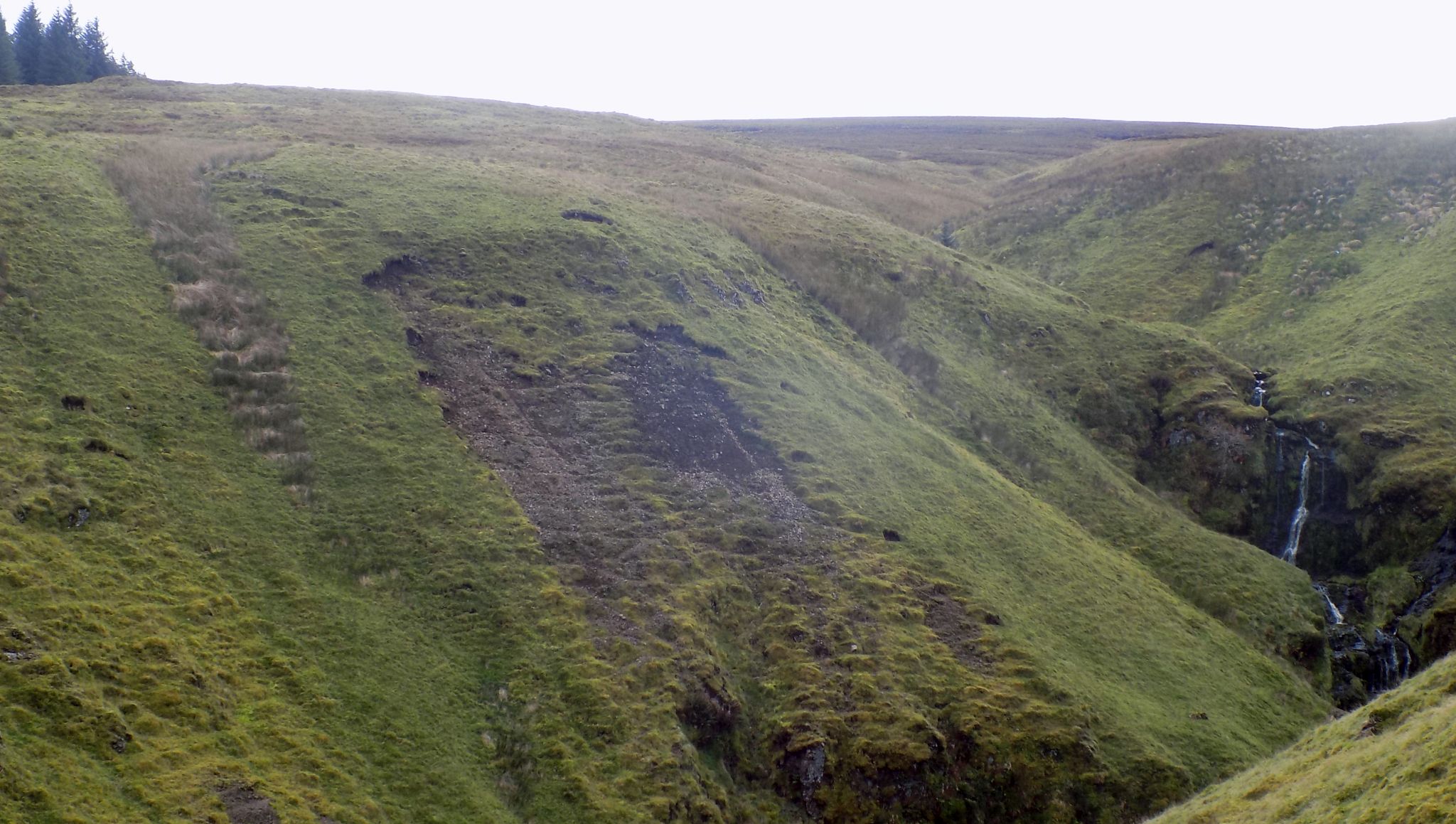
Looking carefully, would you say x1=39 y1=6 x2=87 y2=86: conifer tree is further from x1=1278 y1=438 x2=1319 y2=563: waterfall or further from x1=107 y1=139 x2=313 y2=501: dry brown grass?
x1=1278 y1=438 x2=1319 y2=563: waterfall

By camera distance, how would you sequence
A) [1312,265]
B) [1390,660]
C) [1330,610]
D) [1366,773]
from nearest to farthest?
[1366,773], [1390,660], [1330,610], [1312,265]

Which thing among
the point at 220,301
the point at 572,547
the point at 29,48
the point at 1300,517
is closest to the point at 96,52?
the point at 29,48

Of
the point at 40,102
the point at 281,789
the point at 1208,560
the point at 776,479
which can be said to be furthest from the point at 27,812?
the point at 40,102

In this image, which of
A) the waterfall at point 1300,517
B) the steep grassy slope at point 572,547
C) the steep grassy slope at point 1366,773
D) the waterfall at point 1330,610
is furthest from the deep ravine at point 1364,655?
the steep grassy slope at point 1366,773

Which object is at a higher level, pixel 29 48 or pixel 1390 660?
pixel 29 48

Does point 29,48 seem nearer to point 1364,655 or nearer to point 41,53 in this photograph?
point 41,53

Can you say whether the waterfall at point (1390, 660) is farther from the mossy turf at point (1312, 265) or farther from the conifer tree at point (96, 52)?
the conifer tree at point (96, 52)

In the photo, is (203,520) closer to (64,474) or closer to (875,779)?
(64,474)
